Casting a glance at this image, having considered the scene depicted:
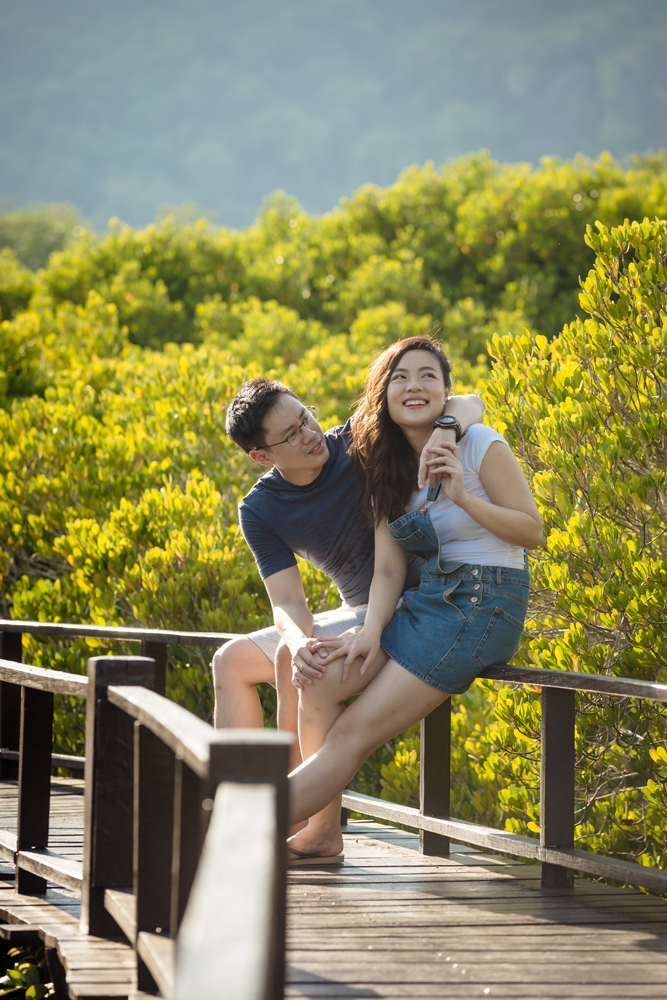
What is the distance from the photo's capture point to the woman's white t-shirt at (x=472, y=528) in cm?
321

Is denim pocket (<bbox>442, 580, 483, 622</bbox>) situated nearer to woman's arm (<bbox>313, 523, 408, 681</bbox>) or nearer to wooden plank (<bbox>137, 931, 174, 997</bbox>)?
woman's arm (<bbox>313, 523, 408, 681</bbox>)

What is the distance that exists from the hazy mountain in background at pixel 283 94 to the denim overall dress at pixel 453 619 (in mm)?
147654

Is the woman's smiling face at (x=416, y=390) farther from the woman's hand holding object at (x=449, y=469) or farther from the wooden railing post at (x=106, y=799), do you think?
the wooden railing post at (x=106, y=799)

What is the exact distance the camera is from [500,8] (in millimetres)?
163750

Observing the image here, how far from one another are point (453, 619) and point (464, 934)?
895mm

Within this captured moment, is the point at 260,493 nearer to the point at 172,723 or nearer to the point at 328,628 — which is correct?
the point at 328,628

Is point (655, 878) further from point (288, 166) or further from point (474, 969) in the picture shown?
point (288, 166)

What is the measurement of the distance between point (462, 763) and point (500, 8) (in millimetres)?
178521

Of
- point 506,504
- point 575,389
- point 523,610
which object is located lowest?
point 523,610

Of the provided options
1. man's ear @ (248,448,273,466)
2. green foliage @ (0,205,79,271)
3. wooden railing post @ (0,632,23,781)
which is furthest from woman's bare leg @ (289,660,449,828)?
green foliage @ (0,205,79,271)

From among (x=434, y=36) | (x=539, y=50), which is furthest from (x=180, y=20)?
(x=539, y=50)

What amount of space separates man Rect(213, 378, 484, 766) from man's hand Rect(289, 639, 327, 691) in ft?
0.76

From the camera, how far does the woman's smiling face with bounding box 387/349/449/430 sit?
3.35 metres

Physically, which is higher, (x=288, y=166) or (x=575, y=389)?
(x=288, y=166)
